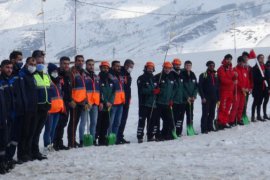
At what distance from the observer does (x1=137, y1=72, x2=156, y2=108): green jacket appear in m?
12.0

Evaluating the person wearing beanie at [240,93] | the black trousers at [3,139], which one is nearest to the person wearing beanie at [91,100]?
the black trousers at [3,139]

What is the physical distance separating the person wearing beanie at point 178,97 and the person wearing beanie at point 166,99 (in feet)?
0.61

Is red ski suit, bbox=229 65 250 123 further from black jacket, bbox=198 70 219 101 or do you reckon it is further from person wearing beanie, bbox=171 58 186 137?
person wearing beanie, bbox=171 58 186 137

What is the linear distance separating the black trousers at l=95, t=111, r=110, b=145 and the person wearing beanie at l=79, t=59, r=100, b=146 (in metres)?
0.28

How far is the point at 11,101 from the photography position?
8.12 m

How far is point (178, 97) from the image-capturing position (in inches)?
496

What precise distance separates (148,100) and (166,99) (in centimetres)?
43

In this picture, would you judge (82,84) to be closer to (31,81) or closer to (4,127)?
Result: (31,81)

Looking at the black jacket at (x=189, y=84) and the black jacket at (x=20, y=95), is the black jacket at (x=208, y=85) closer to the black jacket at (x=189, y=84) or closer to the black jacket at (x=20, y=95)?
the black jacket at (x=189, y=84)

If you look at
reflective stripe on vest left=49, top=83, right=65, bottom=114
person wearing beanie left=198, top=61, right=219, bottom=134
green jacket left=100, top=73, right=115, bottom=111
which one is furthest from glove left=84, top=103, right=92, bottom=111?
person wearing beanie left=198, top=61, right=219, bottom=134

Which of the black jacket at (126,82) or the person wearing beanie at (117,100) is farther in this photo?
the black jacket at (126,82)

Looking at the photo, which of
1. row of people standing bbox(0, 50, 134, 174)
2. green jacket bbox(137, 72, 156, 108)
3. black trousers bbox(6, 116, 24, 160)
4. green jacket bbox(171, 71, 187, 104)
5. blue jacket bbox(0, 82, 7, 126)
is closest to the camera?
blue jacket bbox(0, 82, 7, 126)

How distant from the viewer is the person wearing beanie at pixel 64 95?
33.4 ft

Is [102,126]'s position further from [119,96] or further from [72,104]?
[72,104]
